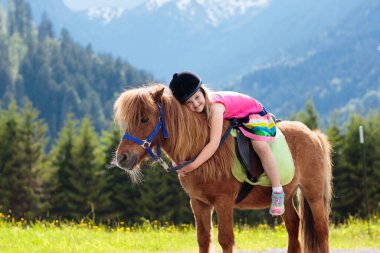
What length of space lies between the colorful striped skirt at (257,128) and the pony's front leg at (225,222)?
0.86 metres

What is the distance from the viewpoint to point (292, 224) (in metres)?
8.09

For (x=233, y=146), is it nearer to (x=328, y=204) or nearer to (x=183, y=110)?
(x=183, y=110)

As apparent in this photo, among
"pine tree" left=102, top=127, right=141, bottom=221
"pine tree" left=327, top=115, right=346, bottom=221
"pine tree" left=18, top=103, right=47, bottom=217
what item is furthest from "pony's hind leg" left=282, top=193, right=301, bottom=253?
"pine tree" left=18, top=103, right=47, bottom=217

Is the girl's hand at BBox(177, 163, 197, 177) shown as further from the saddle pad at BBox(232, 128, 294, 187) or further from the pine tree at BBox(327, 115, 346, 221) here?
the pine tree at BBox(327, 115, 346, 221)

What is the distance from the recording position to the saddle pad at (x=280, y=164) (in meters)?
6.80

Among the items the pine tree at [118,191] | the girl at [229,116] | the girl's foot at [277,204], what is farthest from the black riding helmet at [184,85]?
the pine tree at [118,191]

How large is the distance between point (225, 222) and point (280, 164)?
107 centimetres

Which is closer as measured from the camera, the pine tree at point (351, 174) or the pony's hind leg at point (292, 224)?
the pony's hind leg at point (292, 224)

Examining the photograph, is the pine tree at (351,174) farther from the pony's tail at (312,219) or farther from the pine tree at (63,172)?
the pony's tail at (312,219)

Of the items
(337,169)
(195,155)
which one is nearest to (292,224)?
(195,155)

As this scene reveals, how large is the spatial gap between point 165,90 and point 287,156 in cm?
178

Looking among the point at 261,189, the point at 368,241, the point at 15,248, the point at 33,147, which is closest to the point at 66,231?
the point at 15,248

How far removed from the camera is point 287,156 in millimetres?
7266

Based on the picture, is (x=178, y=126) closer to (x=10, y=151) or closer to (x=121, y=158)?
(x=121, y=158)
